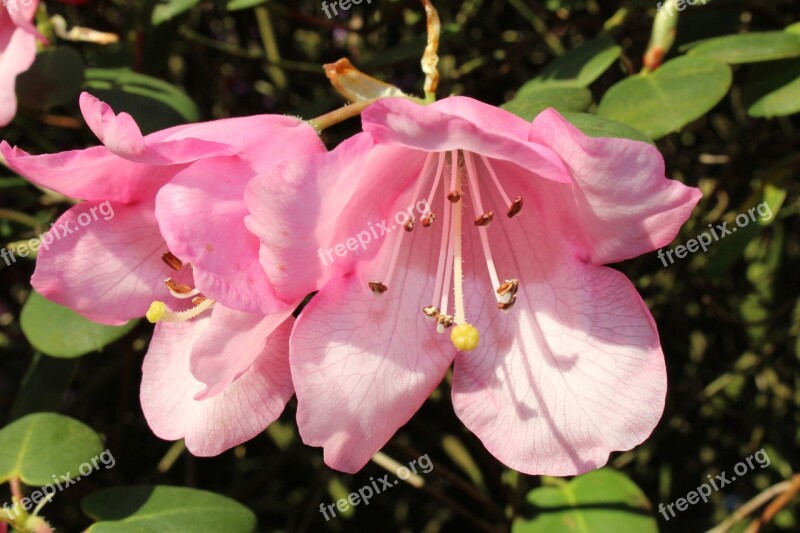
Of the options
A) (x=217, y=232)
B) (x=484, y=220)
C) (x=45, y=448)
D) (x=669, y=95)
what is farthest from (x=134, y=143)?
(x=669, y=95)

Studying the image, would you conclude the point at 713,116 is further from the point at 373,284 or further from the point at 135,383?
the point at 135,383

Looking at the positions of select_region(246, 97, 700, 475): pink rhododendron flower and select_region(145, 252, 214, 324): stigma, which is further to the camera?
select_region(145, 252, 214, 324): stigma

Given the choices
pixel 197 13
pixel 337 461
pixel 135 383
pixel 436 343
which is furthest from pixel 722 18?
pixel 135 383

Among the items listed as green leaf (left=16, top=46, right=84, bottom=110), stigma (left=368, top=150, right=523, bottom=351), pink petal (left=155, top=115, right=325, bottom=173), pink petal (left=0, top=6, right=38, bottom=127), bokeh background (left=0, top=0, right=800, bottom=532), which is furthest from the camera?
bokeh background (left=0, top=0, right=800, bottom=532)

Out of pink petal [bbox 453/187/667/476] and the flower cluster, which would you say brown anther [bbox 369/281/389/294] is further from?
pink petal [bbox 453/187/667/476]

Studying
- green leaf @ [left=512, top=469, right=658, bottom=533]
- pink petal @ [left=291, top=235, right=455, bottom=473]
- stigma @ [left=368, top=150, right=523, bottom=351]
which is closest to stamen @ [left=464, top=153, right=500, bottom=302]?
stigma @ [left=368, top=150, right=523, bottom=351]

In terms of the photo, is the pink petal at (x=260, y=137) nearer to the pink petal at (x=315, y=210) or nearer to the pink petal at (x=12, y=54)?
the pink petal at (x=315, y=210)
